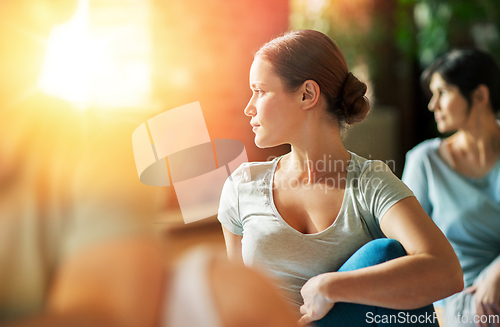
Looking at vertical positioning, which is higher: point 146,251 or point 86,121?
point 86,121

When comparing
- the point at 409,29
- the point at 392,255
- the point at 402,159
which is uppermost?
the point at 409,29

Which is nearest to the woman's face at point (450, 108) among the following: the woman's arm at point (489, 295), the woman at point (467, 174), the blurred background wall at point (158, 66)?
the woman at point (467, 174)

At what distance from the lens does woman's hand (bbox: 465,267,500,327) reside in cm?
93

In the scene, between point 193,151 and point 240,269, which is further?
point 193,151

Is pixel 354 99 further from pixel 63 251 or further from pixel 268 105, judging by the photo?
pixel 63 251

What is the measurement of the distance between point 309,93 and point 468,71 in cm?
76

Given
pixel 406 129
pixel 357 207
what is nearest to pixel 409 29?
pixel 406 129

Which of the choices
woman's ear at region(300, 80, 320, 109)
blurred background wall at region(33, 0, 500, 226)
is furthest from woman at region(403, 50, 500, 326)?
woman's ear at region(300, 80, 320, 109)

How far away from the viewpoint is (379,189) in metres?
0.58

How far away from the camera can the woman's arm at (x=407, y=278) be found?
0.51m

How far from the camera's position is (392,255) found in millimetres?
527

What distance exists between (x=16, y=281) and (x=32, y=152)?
0.11 m

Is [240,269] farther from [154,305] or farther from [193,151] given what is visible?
[193,151]

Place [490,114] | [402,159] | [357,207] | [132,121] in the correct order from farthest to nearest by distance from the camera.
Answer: [402,159] → [490,114] → [357,207] → [132,121]
